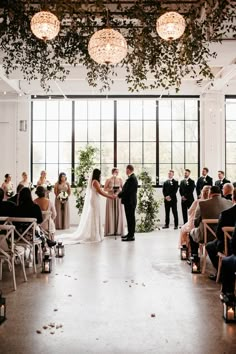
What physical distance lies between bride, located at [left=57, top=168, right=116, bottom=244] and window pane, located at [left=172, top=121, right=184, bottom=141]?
5138 millimetres

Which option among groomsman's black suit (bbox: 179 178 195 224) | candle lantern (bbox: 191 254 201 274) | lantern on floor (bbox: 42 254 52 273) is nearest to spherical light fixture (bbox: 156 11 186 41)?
candle lantern (bbox: 191 254 201 274)

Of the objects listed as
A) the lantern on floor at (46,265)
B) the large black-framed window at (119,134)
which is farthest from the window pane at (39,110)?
the lantern on floor at (46,265)

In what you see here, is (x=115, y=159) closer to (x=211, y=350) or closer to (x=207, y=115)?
(x=207, y=115)

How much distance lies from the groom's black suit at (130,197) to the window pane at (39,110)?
5746mm

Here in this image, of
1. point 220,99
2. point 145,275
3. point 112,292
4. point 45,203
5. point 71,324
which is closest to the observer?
point 71,324

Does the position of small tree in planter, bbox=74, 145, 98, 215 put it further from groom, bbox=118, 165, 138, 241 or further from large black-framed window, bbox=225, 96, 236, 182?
large black-framed window, bbox=225, 96, 236, 182

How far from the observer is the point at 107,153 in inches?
571

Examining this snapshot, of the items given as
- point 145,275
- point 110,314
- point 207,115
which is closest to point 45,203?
point 145,275

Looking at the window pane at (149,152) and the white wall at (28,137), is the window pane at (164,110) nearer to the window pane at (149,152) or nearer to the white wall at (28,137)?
the window pane at (149,152)

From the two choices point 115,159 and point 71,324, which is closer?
point 71,324

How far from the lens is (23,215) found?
6320 millimetres

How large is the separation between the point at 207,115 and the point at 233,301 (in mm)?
10513

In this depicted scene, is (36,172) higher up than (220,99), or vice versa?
(220,99)

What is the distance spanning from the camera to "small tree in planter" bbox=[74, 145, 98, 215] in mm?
13266
